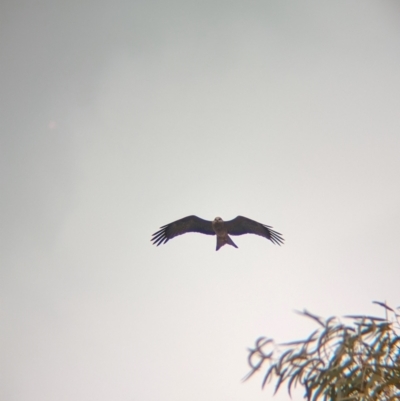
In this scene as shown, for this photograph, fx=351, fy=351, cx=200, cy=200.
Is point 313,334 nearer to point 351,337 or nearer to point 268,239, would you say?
point 351,337

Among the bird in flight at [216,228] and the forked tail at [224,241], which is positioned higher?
the bird in flight at [216,228]

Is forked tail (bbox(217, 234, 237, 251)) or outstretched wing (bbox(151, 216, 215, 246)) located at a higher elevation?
outstretched wing (bbox(151, 216, 215, 246))

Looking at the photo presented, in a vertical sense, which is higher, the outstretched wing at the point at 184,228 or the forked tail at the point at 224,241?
the outstretched wing at the point at 184,228

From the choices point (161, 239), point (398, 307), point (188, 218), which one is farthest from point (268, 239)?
point (398, 307)

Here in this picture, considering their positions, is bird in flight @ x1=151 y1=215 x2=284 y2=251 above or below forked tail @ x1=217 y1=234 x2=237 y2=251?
above
